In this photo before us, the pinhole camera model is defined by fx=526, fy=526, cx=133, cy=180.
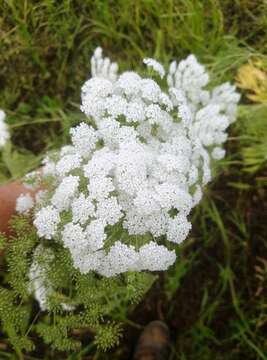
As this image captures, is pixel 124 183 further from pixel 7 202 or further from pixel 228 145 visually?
pixel 228 145

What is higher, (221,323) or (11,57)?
(11,57)

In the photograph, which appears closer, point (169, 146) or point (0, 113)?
point (169, 146)

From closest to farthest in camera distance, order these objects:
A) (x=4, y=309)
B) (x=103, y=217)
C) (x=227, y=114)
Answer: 1. (x=103, y=217)
2. (x=4, y=309)
3. (x=227, y=114)

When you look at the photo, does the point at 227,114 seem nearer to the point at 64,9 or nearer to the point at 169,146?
the point at 169,146

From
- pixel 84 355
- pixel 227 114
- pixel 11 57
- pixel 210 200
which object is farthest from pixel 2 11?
pixel 84 355

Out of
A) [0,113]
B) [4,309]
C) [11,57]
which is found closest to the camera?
[4,309]

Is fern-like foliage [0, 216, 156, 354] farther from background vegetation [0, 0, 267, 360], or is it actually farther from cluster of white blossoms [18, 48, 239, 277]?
background vegetation [0, 0, 267, 360]

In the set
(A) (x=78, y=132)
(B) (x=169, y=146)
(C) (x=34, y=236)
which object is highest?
(A) (x=78, y=132)

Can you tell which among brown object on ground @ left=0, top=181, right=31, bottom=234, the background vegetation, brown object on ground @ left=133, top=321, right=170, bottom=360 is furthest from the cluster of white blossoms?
brown object on ground @ left=133, top=321, right=170, bottom=360
